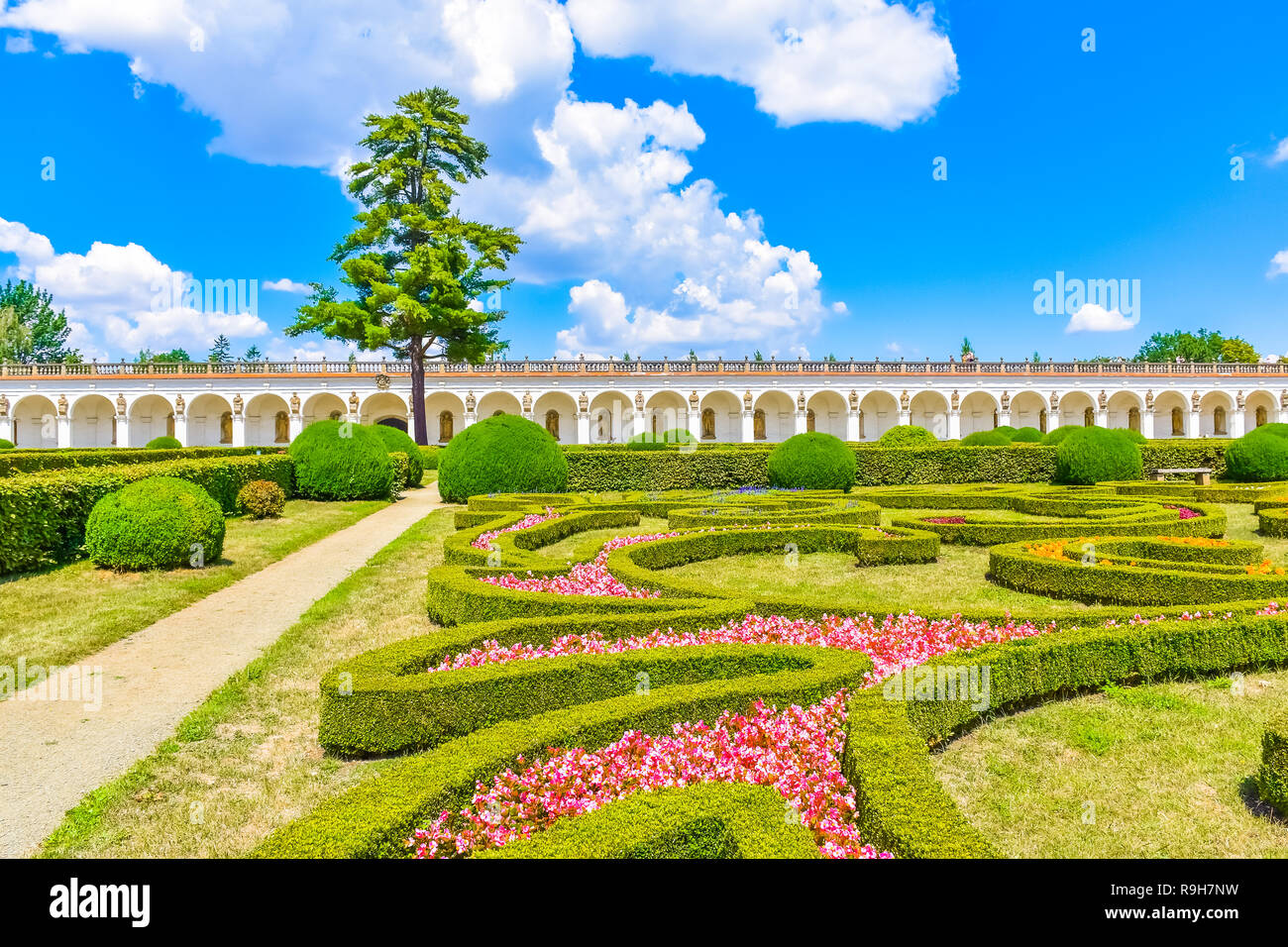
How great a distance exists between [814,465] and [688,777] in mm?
14904

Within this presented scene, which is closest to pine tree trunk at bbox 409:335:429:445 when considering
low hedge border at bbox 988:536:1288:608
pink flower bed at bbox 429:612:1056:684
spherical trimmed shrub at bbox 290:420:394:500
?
spherical trimmed shrub at bbox 290:420:394:500

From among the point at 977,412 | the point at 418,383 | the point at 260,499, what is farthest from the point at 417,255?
the point at 977,412

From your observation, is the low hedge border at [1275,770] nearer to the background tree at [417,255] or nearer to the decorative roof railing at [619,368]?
the background tree at [417,255]

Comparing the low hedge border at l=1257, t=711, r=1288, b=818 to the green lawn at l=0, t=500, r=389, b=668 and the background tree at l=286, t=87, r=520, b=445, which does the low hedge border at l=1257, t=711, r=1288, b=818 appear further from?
the background tree at l=286, t=87, r=520, b=445

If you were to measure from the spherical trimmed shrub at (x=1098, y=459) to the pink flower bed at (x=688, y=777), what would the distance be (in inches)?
699

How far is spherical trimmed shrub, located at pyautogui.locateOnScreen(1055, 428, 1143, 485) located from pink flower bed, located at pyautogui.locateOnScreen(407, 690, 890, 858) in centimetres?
1776

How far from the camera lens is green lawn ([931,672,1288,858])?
3168 millimetres

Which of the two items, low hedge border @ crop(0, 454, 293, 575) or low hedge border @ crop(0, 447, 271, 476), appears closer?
low hedge border @ crop(0, 454, 293, 575)

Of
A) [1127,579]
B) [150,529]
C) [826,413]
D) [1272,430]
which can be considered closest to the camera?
[1127,579]

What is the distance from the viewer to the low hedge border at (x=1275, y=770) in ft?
10.7

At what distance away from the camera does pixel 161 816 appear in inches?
139

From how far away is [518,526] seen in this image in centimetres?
1123

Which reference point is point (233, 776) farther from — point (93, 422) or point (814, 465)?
point (93, 422)

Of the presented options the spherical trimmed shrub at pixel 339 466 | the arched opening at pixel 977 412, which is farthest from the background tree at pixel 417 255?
the arched opening at pixel 977 412
